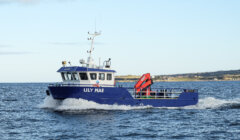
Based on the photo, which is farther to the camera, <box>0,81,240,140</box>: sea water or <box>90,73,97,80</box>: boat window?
<box>90,73,97,80</box>: boat window

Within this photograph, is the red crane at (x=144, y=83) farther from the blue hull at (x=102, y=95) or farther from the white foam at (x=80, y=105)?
the white foam at (x=80, y=105)

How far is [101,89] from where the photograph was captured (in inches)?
1253

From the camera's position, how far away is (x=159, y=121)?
90.3 feet

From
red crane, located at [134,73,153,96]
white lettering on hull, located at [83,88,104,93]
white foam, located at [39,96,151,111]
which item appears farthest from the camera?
red crane, located at [134,73,153,96]

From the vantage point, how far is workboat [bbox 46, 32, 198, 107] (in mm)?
31509

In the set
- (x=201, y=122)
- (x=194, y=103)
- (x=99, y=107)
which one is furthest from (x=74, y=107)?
(x=194, y=103)

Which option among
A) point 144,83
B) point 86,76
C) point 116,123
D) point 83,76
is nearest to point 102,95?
point 86,76

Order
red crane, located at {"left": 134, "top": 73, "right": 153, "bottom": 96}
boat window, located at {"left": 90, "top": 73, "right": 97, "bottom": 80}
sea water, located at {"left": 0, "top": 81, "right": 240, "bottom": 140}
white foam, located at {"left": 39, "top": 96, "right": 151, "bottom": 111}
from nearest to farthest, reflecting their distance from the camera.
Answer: sea water, located at {"left": 0, "top": 81, "right": 240, "bottom": 140}
white foam, located at {"left": 39, "top": 96, "right": 151, "bottom": 111}
boat window, located at {"left": 90, "top": 73, "right": 97, "bottom": 80}
red crane, located at {"left": 134, "top": 73, "right": 153, "bottom": 96}

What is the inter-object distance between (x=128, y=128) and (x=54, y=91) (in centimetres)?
1059

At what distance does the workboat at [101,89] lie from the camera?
103ft

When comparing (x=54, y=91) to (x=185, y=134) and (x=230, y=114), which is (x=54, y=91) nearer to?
(x=185, y=134)

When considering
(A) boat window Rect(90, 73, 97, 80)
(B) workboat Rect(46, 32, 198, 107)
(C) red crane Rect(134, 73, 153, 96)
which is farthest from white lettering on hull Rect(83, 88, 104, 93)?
(C) red crane Rect(134, 73, 153, 96)

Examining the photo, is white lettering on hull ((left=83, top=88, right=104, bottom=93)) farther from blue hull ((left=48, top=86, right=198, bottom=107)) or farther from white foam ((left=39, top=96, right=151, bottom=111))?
white foam ((left=39, top=96, right=151, bottom=111))

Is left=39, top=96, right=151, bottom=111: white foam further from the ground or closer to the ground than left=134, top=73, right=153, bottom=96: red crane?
closer to the ground
